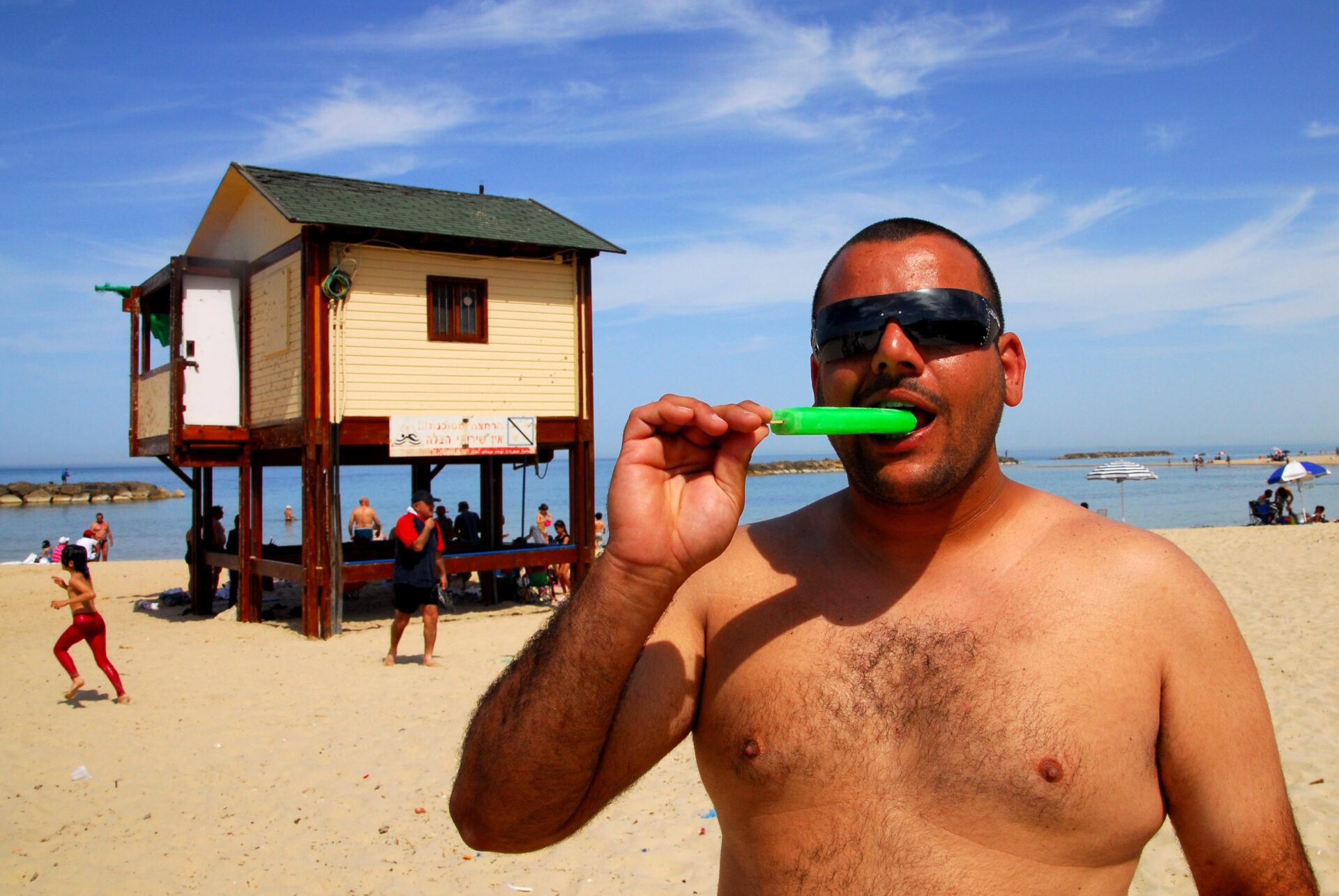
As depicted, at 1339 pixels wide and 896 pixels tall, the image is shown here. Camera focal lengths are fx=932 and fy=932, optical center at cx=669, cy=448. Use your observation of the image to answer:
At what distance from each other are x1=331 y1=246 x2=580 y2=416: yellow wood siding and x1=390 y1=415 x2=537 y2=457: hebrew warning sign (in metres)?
0.19

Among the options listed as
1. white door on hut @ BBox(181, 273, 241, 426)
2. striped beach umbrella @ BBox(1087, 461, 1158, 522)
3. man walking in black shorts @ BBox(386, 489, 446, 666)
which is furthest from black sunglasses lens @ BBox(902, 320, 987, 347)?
Answer: striped beach umbrella @ BBox(1087, 461, 1158, 522)

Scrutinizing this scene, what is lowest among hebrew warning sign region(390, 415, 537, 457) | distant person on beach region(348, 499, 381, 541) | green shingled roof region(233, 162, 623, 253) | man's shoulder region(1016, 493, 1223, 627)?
distant person on beach region(348, 499, 381, 541)

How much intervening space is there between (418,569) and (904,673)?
8.74m

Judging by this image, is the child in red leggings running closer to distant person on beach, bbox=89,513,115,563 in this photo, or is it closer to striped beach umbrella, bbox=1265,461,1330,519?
distant person on beach, bbox=89,513,115,563

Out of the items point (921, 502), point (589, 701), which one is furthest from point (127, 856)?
point (921, 502)

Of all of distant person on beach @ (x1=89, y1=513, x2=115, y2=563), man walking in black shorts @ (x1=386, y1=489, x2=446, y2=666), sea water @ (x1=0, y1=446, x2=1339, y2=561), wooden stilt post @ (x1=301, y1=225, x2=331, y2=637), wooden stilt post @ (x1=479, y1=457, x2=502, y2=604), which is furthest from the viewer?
sea water @ (x1=0, y1=446, x2=1339, y2=561)

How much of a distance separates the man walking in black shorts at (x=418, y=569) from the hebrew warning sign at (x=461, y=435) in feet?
8.94

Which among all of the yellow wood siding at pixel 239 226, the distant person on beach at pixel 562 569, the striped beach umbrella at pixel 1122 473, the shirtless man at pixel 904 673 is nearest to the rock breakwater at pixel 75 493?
the yellow wood siding at pixel 239 226

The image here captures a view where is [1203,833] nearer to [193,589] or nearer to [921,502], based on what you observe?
[921,502]

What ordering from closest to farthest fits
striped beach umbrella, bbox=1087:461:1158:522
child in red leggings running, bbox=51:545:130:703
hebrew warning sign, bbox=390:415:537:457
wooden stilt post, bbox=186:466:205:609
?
child in red leggings running, bbox=51:545:130:703
hebrew warning sign, bbox=390:415:537:457
wooden stilt post, bbox=186:466:205:609
striped beach umbrella, bbox=1087:461:1158:522

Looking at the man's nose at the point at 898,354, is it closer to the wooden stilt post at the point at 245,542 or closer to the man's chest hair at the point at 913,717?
the man's chest hair at the point at 913,717

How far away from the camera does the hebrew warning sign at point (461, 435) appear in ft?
42.3

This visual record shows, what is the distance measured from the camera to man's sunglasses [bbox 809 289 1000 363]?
2.04 m

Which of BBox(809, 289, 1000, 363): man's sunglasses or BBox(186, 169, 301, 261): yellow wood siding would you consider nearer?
BBox(809, 289, 1000, 363): man's sunglasses
